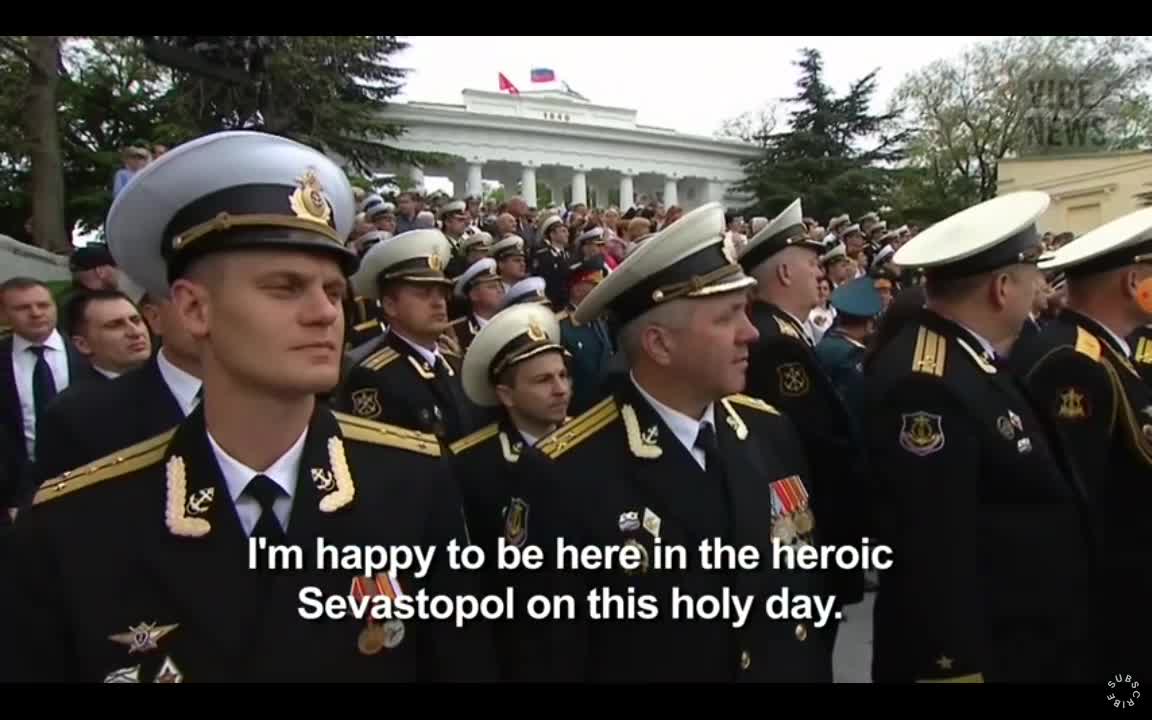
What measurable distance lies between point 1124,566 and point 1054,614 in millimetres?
491

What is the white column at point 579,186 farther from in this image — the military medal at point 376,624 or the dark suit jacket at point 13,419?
the military medal at point 376,624

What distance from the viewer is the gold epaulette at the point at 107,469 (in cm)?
222

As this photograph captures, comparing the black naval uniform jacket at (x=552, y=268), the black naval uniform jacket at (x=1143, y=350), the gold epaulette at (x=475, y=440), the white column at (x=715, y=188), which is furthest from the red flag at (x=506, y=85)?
the black naval uniform jacket at (x=1143, y=350)

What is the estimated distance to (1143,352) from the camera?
12.5ft

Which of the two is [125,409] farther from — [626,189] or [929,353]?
[626,189]

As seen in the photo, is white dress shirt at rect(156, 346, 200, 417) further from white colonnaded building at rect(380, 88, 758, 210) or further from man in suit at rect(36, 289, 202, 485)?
white colonnaded building at rect(380, 88, 758, 210)

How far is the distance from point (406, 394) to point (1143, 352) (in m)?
3.48

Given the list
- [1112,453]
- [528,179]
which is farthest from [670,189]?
[1112,453]

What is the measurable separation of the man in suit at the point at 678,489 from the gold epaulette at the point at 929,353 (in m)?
0.52

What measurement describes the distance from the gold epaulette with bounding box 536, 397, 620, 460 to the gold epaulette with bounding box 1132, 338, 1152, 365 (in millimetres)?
2139

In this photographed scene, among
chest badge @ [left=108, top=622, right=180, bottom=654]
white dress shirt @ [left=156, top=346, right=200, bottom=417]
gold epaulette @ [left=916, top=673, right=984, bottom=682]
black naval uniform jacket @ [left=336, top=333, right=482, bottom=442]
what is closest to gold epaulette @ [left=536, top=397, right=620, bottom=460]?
chest badge @ [left=108, top=622, right=180, bottom=654]

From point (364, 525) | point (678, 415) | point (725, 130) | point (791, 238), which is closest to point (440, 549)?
point (364, 525)

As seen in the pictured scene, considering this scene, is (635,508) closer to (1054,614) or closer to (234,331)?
(234,331)

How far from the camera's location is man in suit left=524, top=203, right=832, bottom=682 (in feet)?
9.12
